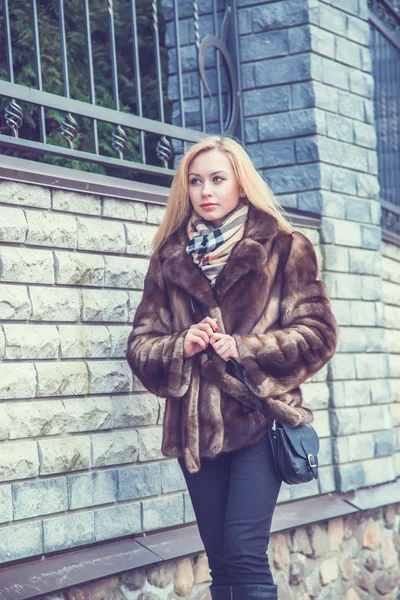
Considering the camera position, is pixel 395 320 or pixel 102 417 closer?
pixel 102 417

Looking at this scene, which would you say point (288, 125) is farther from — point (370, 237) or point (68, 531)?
point (68, 531)

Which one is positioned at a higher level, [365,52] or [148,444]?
[365,52]

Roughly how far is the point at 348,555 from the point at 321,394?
93cm

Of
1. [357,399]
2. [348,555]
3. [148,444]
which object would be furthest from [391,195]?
[148,444]

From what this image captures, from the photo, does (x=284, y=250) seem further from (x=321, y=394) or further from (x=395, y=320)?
(x=395, y=320)

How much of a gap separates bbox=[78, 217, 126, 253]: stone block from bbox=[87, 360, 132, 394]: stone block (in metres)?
0.50

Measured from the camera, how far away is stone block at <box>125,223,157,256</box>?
181 inches

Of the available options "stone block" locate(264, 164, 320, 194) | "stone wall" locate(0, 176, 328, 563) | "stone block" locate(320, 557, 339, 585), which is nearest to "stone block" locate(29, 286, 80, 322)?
"stone wall" locate(0, 176, 328, 563)

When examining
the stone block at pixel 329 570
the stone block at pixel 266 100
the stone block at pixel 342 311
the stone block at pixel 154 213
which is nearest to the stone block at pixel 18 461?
the stone block at pixel 154 213

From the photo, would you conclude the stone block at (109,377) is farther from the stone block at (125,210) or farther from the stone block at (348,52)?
the stone block at (348,52)

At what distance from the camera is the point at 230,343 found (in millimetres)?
3621

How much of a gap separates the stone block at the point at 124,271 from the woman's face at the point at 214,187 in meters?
0.74

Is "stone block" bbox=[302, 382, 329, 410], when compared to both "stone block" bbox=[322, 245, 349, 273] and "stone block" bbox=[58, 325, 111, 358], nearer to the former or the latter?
"stone block" bbox=[322, 245, 349, 273]

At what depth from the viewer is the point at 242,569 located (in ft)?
11.6
